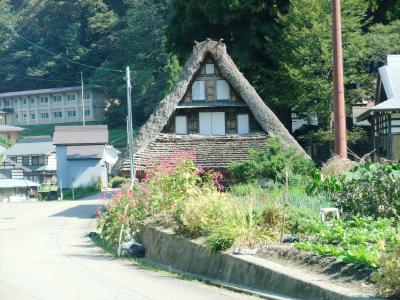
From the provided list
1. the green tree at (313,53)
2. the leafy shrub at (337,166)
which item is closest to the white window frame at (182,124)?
the green tree at (313,53)

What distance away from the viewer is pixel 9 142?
329ft

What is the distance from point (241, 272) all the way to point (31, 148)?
76.1m

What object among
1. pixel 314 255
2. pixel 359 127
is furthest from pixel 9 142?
pixel 314 255

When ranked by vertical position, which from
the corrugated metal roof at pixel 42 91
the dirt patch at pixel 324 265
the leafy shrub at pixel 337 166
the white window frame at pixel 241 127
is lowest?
the dirt patch at pixel 324 265

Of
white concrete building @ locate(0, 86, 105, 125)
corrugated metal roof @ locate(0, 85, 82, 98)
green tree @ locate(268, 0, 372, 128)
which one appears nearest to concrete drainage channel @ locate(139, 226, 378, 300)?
green tree @ locate(268, 0, 372, 128)

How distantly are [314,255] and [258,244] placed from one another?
1.99m

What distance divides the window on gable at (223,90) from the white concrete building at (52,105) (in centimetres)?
6571

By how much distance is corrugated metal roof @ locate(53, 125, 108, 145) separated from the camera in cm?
7388

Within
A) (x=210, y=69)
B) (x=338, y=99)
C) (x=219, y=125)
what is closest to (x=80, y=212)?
(x=219, y=125)

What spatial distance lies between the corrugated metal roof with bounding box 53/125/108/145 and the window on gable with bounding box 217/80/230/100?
42969 millimetres

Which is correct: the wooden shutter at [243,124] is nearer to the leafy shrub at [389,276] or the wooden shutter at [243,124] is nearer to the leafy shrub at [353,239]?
the leafy shrub at [353,239]

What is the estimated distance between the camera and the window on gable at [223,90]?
31.8 meters

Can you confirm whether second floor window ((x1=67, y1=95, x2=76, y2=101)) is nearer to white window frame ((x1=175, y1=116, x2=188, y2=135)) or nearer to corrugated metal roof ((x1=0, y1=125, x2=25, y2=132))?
corrugated metal roof ((x1=0, y1=125, x2=25, y2=132))

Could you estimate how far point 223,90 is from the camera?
3198 centimetres
